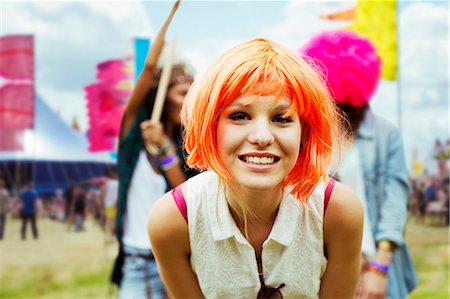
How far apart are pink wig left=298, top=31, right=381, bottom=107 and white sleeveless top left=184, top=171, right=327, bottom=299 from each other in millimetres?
1115

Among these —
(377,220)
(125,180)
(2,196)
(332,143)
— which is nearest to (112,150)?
(125,180)

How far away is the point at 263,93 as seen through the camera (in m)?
1.60

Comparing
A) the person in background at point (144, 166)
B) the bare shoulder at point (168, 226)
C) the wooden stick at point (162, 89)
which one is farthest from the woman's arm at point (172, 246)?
the wooden stick at point (162, 89)

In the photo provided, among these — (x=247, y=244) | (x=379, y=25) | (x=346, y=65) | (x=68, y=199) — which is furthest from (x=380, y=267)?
(x=68, y=199)

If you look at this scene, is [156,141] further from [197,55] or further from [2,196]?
[2,196]

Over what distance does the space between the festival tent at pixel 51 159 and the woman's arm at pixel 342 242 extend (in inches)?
71.8

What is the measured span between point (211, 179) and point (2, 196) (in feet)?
6.61

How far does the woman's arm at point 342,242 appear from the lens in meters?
1.84

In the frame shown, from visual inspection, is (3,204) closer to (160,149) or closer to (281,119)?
(160,149)

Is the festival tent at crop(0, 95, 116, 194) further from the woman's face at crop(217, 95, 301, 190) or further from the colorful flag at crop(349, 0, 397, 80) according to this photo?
the woman's face at crop(217, 95, 301, 190)

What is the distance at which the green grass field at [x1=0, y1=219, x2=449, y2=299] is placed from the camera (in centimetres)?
358

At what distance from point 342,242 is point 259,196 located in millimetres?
250

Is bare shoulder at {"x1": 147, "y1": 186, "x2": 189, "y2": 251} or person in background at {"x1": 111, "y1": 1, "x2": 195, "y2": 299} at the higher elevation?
bare shoulder at {"x1": 147, "y1": 186, "x2": 189, "y2": 251}

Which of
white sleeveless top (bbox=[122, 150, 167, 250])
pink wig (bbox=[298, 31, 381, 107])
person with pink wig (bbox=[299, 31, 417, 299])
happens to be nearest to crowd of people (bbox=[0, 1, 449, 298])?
pink wig (bbox=[298, 31, 381, 107])
